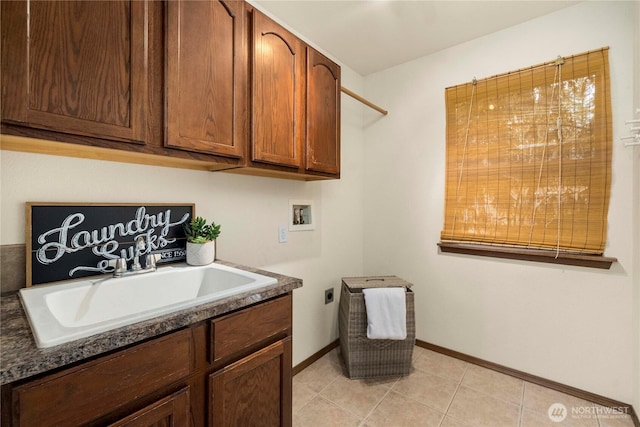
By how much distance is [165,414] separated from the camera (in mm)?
783

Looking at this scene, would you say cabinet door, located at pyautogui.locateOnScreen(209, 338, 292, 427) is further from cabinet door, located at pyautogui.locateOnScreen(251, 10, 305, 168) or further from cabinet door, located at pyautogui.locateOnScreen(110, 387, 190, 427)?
cabinet door, located at pyautogui.locateOnScreen(251, 10, 305, 168)

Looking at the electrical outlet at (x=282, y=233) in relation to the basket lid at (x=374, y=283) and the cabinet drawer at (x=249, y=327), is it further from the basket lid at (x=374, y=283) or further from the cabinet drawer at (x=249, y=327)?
the cabinet drawer at (x=249, y=327)

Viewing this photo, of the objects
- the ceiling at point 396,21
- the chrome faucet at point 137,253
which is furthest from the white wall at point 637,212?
the chrome faucet at point 137,253

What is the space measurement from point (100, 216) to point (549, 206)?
2495 millimetres

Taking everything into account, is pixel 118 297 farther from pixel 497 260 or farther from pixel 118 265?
pixel 497 260

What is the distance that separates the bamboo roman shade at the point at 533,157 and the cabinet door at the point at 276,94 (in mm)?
1316

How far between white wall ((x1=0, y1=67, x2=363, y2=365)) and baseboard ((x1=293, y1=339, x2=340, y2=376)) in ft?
0.12

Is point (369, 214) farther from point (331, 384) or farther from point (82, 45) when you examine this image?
point (82, 45)

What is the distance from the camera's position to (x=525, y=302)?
194 centimetres

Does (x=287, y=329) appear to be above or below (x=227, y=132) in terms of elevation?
below

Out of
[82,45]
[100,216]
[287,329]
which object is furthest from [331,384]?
[82,45]

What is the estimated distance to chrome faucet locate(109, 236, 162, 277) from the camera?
113cm

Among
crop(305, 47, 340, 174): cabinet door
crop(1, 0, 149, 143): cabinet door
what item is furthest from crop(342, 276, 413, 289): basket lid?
crop(1, 0, 149, 143): cabinet door

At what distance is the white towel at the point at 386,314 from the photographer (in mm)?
1889
